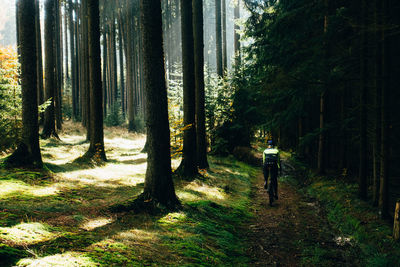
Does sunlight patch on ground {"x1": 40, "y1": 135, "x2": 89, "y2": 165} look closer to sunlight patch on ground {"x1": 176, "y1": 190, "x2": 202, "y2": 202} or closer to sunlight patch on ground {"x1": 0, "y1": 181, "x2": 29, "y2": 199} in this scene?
sunlight patch on ground {"x1": 0, "y1": 181, "x2": 29, "y2": 199}

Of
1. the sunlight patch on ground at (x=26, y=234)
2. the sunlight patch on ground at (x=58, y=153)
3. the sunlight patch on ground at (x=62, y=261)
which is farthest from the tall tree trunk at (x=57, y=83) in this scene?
the sunlight patch on ground at (x=62, y=261)

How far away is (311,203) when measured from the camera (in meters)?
9.82

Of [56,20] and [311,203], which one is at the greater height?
[56,20]

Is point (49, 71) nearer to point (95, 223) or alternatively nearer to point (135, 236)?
point (95, 223)

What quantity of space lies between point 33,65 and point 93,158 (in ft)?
16.9

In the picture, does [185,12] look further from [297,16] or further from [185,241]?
[185,241]

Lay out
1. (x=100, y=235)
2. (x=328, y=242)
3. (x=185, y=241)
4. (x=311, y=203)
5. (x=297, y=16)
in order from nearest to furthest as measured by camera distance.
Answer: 1. (x=100, y=235)
2. (x=185, y=241)
3. (x=328, y=242)
4. (x=311, y=203)
5. (x=297, y=16)

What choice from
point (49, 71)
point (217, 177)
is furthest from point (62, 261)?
point (49, 71)

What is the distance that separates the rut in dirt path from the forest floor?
0.02 meters

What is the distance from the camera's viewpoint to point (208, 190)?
975 centimetres

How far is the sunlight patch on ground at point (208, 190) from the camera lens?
9227mm

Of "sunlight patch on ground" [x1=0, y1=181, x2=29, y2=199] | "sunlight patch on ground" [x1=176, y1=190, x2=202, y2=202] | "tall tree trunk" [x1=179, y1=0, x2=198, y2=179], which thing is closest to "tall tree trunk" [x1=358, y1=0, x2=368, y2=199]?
"sunlight patch on ground" [x1=176, y1=190, x2=202, y2=202]

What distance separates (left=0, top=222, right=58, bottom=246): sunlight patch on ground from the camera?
11.6 feet

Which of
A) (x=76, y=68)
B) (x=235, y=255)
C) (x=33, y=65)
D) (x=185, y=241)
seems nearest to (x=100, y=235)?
(x=185, y=241)
